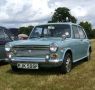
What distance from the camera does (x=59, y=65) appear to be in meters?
11.0

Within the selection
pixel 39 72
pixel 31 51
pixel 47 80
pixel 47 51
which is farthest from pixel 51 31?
pixel 47 80

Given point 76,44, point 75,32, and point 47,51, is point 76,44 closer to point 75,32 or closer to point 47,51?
point 75,32

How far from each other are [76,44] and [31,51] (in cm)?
216

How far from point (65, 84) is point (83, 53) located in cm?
449

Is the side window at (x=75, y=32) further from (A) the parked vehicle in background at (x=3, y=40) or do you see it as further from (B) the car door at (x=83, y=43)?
(A) the parked vehicle in background at (x=3, y=40)

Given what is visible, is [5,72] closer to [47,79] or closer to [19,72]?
[19,72]

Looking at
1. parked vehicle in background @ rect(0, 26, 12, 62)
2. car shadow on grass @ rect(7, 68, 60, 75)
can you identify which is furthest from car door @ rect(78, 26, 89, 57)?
parked vehicle in background @ rect(0, 26, 12, 62)

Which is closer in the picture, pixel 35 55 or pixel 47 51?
pixel 47 51

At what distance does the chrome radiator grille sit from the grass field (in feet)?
2.07

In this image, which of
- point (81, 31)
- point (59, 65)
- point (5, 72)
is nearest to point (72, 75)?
point (59, 65)

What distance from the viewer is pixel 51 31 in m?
12.7

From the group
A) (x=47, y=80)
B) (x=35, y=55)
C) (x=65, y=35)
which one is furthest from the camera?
(x=65, y=35)

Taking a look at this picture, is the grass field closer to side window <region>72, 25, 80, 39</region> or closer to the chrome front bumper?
the chrome front bumper

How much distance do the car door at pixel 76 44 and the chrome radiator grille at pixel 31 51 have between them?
166 cm
